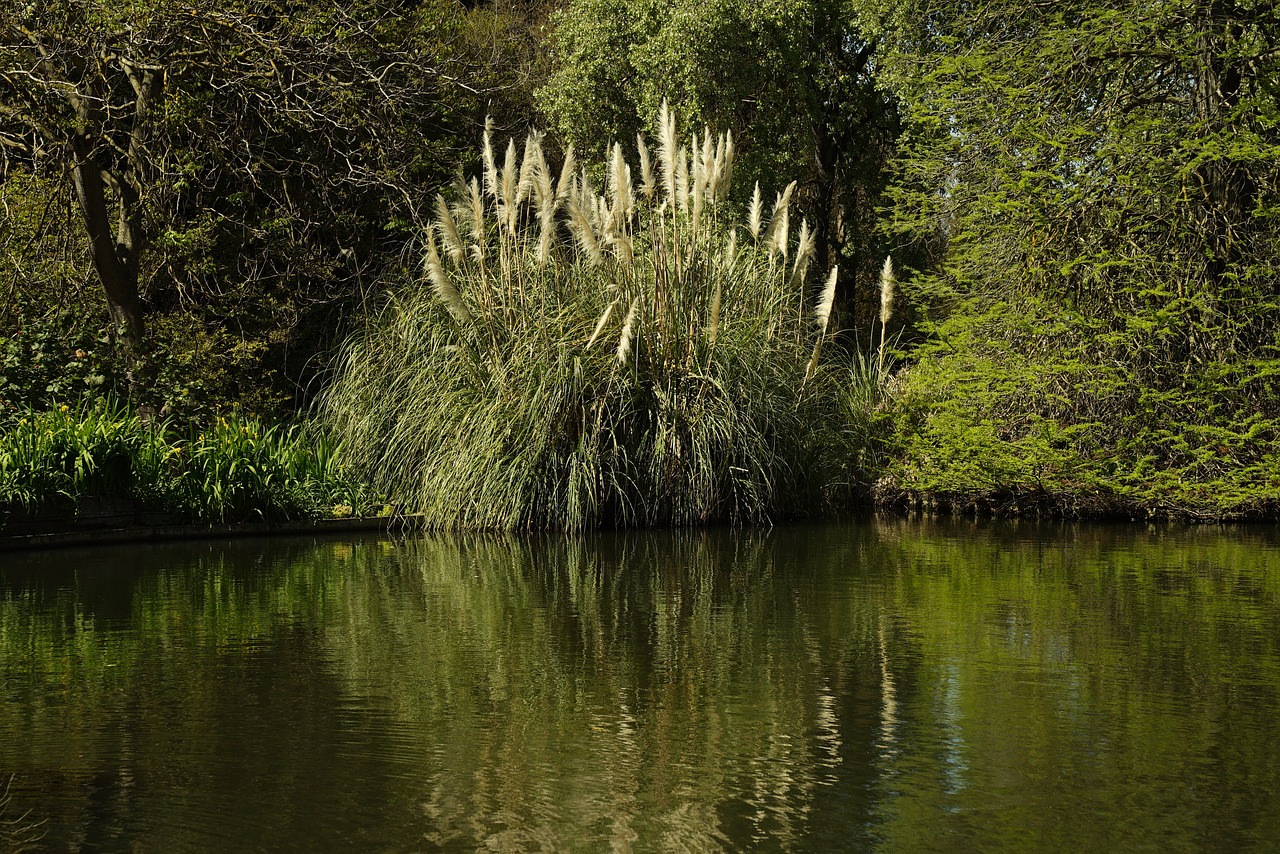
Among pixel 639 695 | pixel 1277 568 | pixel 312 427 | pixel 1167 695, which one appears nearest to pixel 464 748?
pixel 639 695

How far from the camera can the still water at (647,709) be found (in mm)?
3592

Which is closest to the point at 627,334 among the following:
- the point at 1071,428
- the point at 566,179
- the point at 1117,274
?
the point at 566,179

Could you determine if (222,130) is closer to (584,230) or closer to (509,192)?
(509,192)

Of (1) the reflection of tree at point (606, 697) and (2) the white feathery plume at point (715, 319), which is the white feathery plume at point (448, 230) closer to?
(2) the white feathery plume at point (715, 319)

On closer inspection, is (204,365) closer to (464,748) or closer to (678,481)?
(678,481)

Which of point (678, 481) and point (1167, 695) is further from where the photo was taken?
point (678, 481)

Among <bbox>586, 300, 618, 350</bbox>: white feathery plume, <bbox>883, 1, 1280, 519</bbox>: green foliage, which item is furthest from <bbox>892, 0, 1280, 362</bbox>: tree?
<bbox>586, 300, 618, 350</bbox>: white feathery plume

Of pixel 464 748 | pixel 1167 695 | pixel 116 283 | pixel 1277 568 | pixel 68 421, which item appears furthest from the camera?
pixel 116 283

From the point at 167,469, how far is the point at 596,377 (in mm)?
3738

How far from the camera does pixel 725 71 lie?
19.8 meters

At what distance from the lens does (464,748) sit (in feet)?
14.2

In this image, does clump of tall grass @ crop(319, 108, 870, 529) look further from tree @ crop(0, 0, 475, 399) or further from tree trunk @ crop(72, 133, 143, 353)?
tree trunk @ crop(72, 133, 143, 353)

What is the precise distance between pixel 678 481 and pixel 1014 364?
143 inches

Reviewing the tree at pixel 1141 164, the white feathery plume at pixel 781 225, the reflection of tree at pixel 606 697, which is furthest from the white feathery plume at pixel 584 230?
the tree at pixel 1141 164
